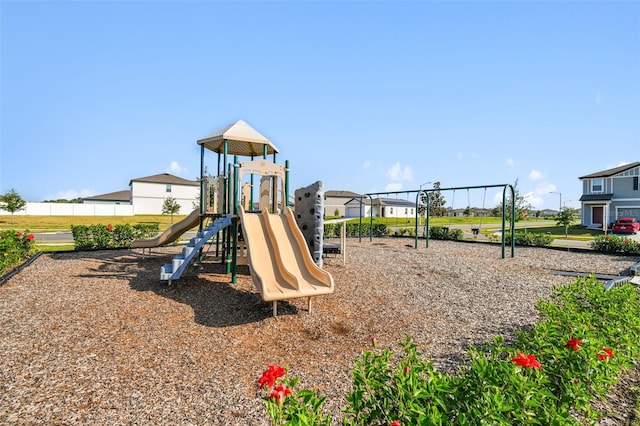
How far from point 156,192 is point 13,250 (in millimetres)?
43040

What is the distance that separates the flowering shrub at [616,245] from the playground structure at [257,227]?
1290cm

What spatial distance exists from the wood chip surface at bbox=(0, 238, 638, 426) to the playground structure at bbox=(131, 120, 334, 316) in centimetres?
47

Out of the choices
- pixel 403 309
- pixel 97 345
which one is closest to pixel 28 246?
pixel 97 345

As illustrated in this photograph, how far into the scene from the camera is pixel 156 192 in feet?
163

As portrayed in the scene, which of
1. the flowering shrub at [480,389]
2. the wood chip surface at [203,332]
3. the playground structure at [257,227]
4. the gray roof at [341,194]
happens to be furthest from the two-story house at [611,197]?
the gray roof at [341,194]

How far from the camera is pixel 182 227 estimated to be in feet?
29.9

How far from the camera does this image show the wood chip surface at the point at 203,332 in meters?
3.18

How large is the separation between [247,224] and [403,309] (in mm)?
3418

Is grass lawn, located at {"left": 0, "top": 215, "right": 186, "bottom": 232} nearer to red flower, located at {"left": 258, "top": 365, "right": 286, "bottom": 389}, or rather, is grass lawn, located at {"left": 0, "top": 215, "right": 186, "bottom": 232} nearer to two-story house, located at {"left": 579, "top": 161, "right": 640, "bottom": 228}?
red flower, located at {"left": 258, "top": 365, "right": 286, "bottom": 389}

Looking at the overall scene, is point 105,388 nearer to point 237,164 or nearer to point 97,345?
point 97,345

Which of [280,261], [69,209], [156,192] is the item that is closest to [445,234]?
[280,261]

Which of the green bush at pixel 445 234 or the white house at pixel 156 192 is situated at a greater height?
the white house at pixel 156 192

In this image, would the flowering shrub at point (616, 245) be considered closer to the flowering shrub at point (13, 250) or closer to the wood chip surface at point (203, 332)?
the wood chip surface at point (203, 332)

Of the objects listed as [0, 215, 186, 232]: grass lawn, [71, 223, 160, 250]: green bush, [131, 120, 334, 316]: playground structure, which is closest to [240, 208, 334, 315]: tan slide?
[131, 120, 334, 316]: playground structure
